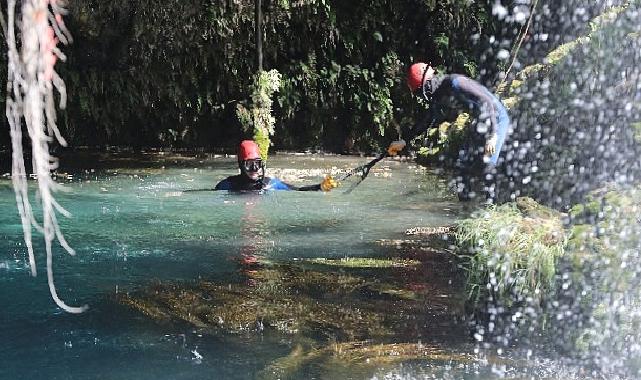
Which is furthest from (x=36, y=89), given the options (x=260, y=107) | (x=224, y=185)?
(x=260, y=107)

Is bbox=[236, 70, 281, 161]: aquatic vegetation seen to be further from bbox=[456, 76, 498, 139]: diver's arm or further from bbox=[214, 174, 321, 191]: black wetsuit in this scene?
bbox=[456, 76, 498, 139]: diver's arm

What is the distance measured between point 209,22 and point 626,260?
13443 millimetres

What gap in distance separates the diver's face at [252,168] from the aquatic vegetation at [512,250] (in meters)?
5.35

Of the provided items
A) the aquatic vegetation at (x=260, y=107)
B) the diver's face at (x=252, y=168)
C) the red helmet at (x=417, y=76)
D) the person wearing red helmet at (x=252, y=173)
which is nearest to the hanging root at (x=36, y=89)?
the red helmet at (x=417, y=76)

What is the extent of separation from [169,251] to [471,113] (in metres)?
3.24

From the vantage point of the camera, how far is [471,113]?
6184 mm

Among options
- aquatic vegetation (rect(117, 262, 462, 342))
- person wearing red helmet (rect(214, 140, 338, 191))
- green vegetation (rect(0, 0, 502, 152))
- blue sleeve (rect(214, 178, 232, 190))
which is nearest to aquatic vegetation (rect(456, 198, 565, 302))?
aquatic vegetation (rect(117, 262, 462, 342))

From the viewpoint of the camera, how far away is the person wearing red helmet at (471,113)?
5344 mm

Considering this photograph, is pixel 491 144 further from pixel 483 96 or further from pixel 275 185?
pixel 275 185

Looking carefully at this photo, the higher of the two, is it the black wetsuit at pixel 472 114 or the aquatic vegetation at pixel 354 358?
the black wetsuit at pixel 472 114

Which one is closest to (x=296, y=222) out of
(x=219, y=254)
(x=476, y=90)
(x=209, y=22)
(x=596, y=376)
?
(x=219, y=254)

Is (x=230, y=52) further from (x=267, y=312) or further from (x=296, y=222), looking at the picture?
(x=267, y=312)

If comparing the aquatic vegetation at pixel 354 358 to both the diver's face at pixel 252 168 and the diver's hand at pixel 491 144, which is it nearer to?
the diver's hand at pixel 491 144

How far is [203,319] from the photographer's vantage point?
492 centimetres
